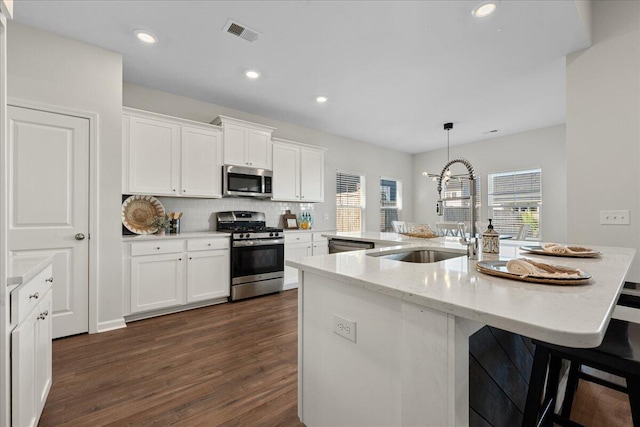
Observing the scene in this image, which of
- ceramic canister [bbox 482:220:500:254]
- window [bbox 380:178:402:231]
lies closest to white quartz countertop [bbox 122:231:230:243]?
ceramic canister [bbox 482:220:500:254]

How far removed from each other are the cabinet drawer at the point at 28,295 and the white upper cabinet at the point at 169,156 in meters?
1.78

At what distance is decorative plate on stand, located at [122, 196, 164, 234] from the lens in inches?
128

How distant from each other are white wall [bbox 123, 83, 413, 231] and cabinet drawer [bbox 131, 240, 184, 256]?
2.78ft

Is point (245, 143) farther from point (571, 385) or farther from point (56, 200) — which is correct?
point (571, 385)

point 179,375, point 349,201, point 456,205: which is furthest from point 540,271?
point 456,205

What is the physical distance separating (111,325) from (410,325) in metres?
3.07

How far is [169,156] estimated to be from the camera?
11.0 feet

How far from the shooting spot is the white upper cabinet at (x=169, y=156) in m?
3.12

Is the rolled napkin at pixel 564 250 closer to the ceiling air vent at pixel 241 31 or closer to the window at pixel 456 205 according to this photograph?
the ceiling air vent at pixel 241 31

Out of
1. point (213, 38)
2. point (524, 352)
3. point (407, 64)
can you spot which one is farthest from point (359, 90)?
point (524, 352)

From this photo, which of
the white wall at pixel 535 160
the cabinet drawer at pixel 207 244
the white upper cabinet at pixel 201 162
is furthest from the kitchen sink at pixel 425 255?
the white wall at pixel 535 160

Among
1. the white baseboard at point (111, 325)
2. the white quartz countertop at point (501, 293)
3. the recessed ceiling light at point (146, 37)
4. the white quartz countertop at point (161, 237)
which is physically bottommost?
the white baseboard at point (111, 325)

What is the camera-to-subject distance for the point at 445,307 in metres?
0.77

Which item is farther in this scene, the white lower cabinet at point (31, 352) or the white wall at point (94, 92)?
Answer: the white wall at point (94, 92)
